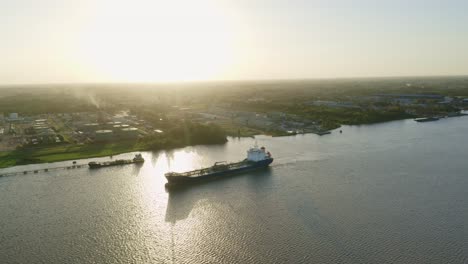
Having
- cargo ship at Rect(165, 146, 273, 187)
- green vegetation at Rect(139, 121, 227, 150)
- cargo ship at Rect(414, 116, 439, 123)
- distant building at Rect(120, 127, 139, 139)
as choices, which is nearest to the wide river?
→ cargo ship at Rect(165, 146, 273, 187)

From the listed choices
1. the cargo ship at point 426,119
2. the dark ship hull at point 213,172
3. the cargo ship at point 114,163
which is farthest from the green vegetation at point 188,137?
the cargo ship at point 426,119

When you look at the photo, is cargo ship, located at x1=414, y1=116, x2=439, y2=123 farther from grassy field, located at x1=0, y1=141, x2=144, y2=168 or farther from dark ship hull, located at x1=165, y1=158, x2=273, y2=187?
grassy field, located at x1=0, y1=141, x2=144, y2=168

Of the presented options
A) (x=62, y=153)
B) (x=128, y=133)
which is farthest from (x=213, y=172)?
(x=128, y=133)

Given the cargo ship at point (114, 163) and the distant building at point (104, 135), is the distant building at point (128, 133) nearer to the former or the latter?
the distant building at point (104, 135)

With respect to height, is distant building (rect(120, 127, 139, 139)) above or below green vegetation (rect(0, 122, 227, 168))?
above

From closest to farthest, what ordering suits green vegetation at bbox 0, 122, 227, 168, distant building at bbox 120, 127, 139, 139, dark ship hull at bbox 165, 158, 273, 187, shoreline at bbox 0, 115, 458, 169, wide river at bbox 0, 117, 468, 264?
wide river at bbox 0, 117, 468, 264 < dark ship hull at bbox 165, 158, 273, 187 < shoreline at bbox 0, 115, 458, 169 < green vegetation at bbox 0, 122, 227, 168 < distant building at bbox 120, 127, 139, 139

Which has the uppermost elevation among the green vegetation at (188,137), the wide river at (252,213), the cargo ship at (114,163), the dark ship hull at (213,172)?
the green vegetation at (188,137)

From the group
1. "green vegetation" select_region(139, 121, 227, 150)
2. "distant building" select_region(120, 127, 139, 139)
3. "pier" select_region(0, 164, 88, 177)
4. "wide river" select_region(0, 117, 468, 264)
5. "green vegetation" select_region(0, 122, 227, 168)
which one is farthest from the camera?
"distant building" select_region(120, 127, 139, 139)
